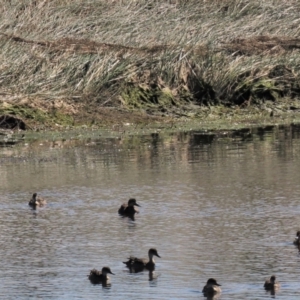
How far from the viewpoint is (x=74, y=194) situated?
18.7 meters

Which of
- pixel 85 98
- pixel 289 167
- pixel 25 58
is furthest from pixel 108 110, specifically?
pixel 289 167

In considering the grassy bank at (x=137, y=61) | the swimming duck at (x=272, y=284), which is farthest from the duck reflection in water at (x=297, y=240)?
the grassy bank at (x=137, y=61)

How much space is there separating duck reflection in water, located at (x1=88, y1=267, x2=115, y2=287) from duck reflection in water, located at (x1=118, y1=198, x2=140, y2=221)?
3.44 metres

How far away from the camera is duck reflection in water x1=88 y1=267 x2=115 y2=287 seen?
42.8ft

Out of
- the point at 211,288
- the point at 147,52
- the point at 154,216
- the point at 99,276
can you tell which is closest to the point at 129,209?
the point at 154,216

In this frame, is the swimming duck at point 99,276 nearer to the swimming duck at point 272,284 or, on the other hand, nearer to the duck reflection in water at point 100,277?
the duck reflection in water at point 100,277

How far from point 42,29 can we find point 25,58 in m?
4.67

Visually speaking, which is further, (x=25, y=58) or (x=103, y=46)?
(x=103, y=46)

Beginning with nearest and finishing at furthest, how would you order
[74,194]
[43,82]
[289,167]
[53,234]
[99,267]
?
1. [99,267]
2. [53,234]
3. [74,194]
4. [289,167]
5. [43,82]

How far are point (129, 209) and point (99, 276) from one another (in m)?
3.73

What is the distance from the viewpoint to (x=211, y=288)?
12.4 m

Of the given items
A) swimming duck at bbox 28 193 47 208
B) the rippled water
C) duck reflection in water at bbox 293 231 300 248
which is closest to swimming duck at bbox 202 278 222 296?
the rippled water

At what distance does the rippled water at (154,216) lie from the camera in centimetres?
1330

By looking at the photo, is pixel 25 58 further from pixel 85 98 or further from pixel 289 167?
pixel 289 167
